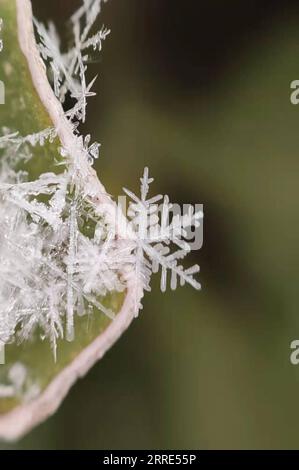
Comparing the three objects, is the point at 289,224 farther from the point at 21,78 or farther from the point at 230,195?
the point at 21,78
